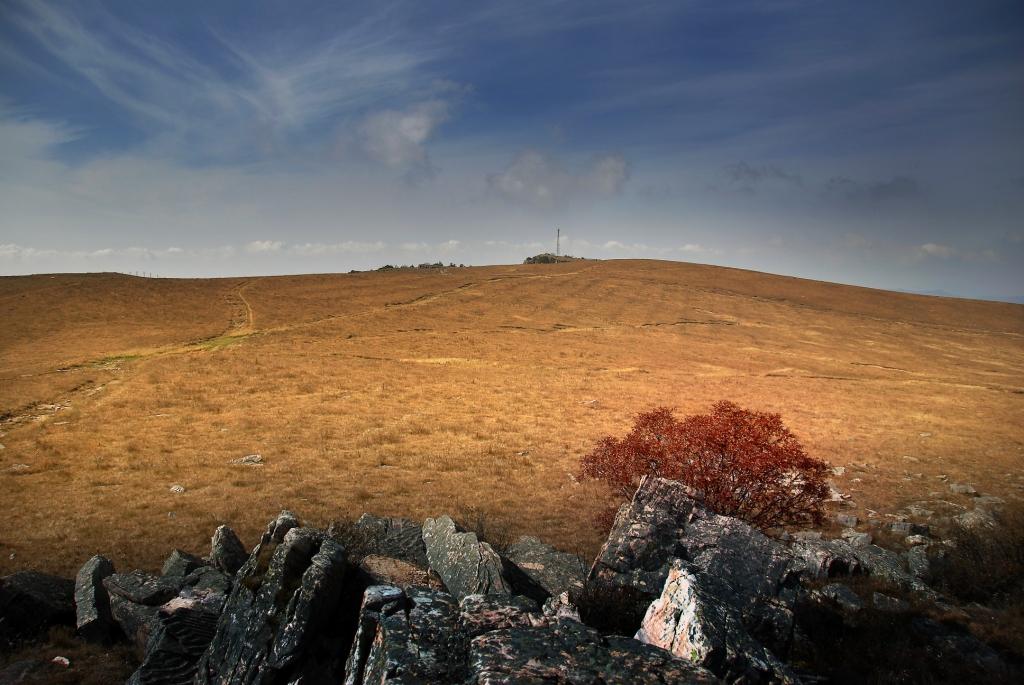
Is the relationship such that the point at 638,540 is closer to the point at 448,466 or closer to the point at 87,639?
the point at 87,639

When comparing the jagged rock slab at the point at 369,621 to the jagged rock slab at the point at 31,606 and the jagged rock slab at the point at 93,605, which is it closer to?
the jagged rock slab at the point at 93,605

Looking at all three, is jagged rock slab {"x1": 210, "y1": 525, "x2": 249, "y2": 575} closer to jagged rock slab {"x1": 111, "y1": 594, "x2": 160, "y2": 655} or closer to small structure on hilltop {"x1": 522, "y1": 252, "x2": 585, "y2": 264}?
jagged rock slab {"x1": 111, "y1": 594, "x2": 160, "y2": 655}

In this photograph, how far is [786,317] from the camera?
78.8 metres

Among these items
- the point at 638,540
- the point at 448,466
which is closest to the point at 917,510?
the point at 638,540

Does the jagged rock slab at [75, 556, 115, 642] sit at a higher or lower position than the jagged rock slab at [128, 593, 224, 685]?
lower

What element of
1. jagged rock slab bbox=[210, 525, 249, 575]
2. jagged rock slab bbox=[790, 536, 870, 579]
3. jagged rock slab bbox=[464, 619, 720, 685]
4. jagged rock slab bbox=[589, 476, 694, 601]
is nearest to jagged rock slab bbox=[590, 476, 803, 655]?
jagged rock slab bbox=[589, 476, 694, 601]

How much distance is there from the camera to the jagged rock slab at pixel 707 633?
22.4 ft

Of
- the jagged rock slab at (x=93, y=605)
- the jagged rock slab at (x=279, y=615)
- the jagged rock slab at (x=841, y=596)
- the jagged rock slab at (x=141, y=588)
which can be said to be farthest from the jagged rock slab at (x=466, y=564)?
the jagged rock slab at (x=841, y=596)

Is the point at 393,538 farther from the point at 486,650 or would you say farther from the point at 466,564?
the point at 486,650

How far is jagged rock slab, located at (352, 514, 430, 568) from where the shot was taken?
12.4 m

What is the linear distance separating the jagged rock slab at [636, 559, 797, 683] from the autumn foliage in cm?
798

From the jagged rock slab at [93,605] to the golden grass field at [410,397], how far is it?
2.58m

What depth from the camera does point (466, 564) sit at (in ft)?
35.6

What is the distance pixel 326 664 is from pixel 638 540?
6746 mm
